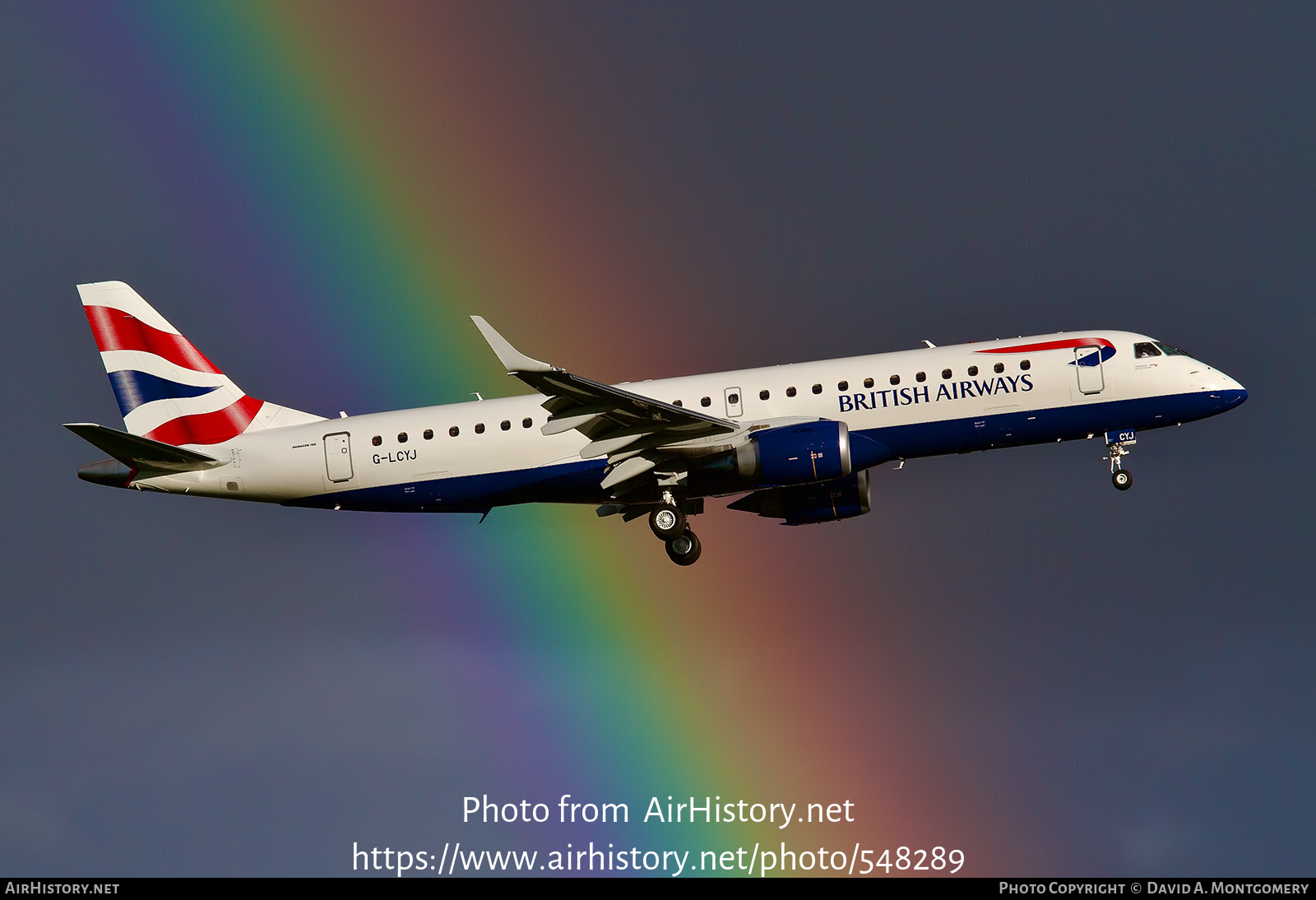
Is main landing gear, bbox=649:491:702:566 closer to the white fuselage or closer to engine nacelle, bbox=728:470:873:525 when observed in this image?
the white fuselage

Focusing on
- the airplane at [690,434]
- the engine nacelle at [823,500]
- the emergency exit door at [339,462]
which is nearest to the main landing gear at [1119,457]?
the airplane at [690,434]

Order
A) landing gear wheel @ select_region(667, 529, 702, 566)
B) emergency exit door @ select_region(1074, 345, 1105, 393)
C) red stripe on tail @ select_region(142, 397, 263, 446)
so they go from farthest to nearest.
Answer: red stripe on tail @ select_region(142, 397, 263, 446)
landing gear wheel @ select_region(667, 529, 702, 566)
emergency exit door @ select_region(1074, 345, 1105, 393)

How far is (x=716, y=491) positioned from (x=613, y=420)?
12.9 ft

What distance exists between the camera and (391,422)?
43750 millimetres

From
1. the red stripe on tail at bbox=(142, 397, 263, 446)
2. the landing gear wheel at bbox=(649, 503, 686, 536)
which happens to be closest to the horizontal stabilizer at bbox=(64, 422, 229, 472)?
the red stripe on tail at bbox=(142, 397, 263, 446)

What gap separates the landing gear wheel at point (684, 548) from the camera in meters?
43.2

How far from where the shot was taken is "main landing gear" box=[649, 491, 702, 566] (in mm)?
42656

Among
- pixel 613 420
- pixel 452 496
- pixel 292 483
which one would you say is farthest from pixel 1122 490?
pixel 292 483

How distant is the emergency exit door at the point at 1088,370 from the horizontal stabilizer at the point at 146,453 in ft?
78.8

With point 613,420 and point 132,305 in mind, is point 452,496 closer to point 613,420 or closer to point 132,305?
point 613,420

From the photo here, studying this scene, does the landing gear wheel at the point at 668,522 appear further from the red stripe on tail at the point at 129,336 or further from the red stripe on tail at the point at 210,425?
the red stripe on tail at the point at 129,336

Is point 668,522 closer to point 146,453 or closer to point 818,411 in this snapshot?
point 818,411

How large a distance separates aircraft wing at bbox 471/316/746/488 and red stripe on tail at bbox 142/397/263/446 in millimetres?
9911
